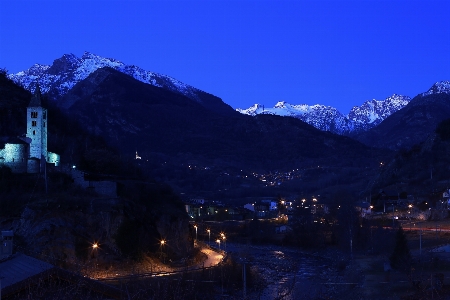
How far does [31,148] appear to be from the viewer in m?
47.0

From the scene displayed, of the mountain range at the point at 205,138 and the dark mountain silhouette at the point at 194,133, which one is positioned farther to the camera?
the dark mountain silhouette at the point at 194,133

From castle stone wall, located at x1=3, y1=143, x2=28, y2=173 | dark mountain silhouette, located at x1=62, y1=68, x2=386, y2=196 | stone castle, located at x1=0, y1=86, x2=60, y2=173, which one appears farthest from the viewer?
dark mountain silhouette, located at x1=62, y1=68, x2=386, y2=196

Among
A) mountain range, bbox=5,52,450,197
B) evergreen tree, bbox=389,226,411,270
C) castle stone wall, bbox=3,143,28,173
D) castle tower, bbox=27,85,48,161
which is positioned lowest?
evergreen tree, bbox=389,226,411,270

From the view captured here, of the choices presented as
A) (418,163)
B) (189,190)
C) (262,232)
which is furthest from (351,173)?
(262,232)

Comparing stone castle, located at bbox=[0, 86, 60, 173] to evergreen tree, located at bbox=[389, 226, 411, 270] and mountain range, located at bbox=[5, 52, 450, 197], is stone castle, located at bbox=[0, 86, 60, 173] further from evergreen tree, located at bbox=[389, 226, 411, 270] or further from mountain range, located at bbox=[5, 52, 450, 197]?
mountain range, located at bbox=[5, 52, 450, 197]

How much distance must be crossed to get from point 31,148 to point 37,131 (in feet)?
4.57

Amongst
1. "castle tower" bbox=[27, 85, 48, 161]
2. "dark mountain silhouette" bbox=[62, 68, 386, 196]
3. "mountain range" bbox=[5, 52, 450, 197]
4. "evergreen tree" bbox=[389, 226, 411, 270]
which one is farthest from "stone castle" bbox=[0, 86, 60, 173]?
"dark mountain silhouette" bbox=[62, 68, 386, 196]

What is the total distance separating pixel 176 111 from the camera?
17900cm

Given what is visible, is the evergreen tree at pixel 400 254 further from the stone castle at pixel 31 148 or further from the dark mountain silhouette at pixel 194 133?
the dark mountain silhouette at pixel 194 133

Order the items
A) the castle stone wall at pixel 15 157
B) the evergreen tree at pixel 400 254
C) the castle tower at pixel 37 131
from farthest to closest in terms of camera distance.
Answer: the castle tower at pixel 37 131, the castle stone wall at pixel 15 157, the evergreen tree at pixel 400 254

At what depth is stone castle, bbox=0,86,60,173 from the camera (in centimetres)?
4566

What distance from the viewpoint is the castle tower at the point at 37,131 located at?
47.0 metres

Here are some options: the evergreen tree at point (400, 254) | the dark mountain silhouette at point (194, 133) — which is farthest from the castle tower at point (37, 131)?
the dark mountain silhouette at point (194, 133)

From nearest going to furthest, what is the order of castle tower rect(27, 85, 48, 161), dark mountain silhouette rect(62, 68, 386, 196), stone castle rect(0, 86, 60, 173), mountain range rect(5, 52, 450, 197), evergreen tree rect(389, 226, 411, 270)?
evergreen tree rect(389, 226, 411, 270) → stone castle rect(0, 86, 60, 173) → castle tower rect(27, 85, 48, 161) → mountain range rect(5, 52, 450, 197) → dark mountain silhouette rect(62, 68, 386, 196)
